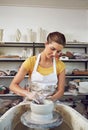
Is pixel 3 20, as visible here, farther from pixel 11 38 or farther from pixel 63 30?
pixel 63 30

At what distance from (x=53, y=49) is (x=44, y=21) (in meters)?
2.39

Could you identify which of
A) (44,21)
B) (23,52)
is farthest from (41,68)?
(44,21)

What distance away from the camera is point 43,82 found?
1.68 meters

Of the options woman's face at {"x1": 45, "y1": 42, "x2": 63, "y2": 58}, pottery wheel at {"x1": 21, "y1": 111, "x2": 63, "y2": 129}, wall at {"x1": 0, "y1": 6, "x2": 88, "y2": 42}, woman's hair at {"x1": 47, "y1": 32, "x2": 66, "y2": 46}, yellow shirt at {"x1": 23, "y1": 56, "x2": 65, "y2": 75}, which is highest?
wall at {"x1": 0, "y1": 6, "x2": 88, "y2": 42}

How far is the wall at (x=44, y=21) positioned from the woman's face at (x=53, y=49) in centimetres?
224

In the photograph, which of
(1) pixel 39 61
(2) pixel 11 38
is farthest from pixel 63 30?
(1) pixel 39 61

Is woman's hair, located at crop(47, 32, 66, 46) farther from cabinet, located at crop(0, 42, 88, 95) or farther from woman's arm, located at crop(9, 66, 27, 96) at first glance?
cabinet, located at crop(0, 42, 88, 95)

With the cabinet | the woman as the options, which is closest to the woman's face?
the woman

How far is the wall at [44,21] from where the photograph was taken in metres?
3.68

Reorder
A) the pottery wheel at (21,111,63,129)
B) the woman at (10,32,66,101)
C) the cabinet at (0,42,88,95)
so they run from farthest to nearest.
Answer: the cabinet at (0,42,88,95) → the woman at (10,32,66,101) → the pottery wheel at (21,111,63,129)

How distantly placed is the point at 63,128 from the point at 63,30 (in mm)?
2737

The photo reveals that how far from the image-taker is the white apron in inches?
63.4

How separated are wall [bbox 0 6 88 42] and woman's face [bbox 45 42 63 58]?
2.24 m

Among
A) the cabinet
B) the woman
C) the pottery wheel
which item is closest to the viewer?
the pottery wheel
